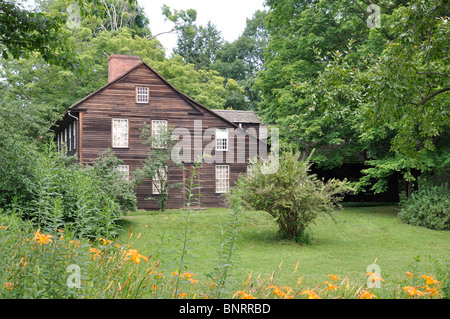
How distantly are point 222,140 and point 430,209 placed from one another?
45.4 ft

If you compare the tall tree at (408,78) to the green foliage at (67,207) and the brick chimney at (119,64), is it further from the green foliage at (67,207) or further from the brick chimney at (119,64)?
the brick chimney at (119,64)

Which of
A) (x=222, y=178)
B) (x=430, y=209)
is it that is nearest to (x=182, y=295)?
(x=430, y=209)

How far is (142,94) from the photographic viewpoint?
29.0 meters

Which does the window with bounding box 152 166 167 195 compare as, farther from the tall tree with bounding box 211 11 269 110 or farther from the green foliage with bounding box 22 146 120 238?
the tall tree with bounding box 211 11 269 110

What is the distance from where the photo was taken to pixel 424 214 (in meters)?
22.0

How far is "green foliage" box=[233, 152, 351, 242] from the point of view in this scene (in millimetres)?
16922

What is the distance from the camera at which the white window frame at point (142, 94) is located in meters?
28.9

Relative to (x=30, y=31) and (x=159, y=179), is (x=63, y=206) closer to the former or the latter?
(x=30, y=31)

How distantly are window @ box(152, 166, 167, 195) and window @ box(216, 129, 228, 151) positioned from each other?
426 centimetres

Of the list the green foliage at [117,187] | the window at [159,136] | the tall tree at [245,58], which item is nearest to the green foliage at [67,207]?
the green foliage at [117,187]

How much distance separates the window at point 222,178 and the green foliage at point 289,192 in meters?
12.9
